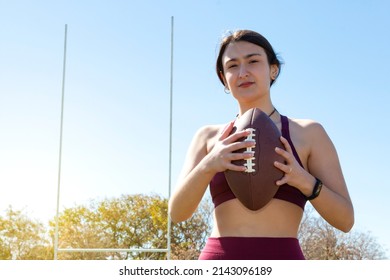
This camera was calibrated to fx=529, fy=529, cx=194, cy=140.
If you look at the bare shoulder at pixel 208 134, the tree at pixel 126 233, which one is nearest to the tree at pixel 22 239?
the tree at pixel 126 233

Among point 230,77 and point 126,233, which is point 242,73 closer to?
point 230,77

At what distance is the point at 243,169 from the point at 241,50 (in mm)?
328

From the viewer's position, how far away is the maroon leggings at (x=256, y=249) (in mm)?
1107

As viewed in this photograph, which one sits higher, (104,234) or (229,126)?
(229,126)

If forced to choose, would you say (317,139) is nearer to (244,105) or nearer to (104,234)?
(244,105)

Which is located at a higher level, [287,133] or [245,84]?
[245,84]

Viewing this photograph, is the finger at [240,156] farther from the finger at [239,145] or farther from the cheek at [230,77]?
the cheek at [230,77]

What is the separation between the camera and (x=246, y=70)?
125 cm

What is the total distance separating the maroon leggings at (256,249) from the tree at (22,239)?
22.6ft

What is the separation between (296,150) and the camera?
1.23 meters

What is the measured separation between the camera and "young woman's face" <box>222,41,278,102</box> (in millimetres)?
1261

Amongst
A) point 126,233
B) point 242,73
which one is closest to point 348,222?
point 242,73
